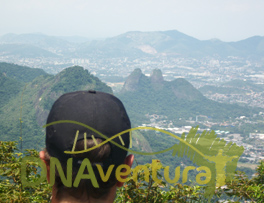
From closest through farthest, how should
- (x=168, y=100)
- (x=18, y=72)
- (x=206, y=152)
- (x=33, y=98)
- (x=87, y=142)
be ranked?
1. (x=87, y=142)
2. (x=206, y=152)
3. (x=33, y=98)
4. (x=18, y=72)
5. (x=168, y=100)

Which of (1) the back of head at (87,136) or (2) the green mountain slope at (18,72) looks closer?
(1) the back of head at (87,136)

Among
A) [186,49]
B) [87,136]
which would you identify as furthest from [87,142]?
[186,49]

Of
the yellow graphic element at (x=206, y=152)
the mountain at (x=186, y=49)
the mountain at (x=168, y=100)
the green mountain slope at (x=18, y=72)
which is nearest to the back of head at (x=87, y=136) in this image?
the yellow graphic element at (x=206, y=152)

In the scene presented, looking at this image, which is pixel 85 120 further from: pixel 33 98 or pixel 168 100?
pixel 168 100

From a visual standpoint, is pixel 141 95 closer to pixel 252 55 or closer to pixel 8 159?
pixel 8 159

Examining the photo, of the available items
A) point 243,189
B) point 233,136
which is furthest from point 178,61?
point 243,189

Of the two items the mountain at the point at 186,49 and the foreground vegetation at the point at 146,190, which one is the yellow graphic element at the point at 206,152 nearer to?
the foreground vegetation at the point at 146,190
